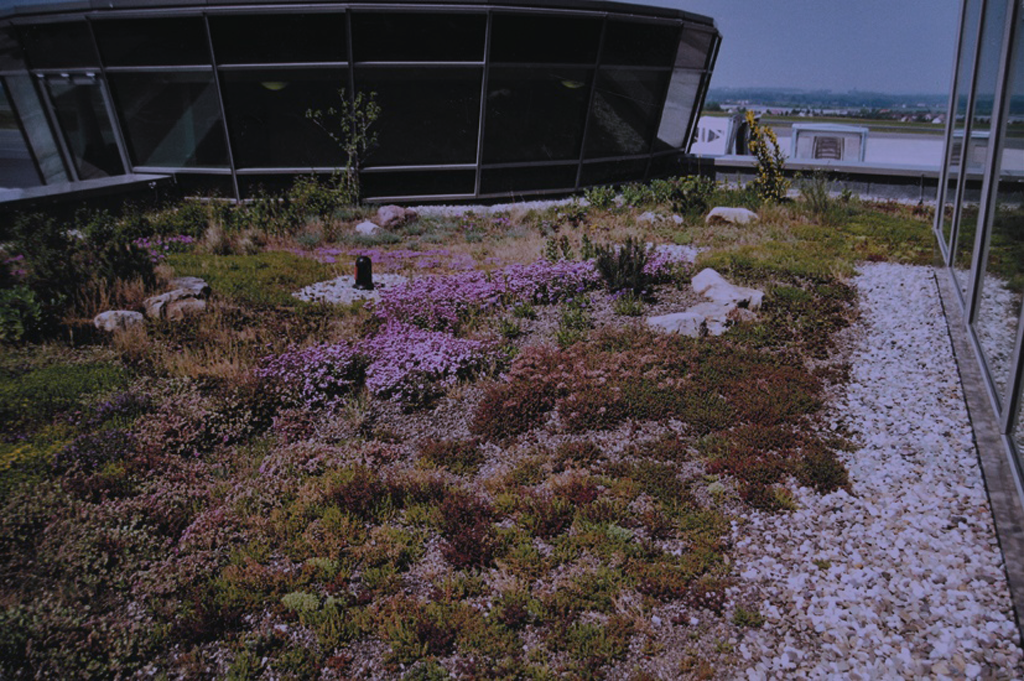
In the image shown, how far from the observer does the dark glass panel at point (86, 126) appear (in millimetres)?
17422

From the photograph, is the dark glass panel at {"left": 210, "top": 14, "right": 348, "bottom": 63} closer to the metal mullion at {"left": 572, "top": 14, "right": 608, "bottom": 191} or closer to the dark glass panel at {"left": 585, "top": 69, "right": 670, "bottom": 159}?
the metal mullion at {"left": 572, "top": 14, "right": 608, "bottom": 191}

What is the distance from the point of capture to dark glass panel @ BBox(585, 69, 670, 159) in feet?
61.1

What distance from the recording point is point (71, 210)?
13.9m

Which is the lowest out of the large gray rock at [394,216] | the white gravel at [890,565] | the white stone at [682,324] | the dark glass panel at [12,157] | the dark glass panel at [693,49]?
the white gravel at [890,565]

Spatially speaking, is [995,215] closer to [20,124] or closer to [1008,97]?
[1008,97]

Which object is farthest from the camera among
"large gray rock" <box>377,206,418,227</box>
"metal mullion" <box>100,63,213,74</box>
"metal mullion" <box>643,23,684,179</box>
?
"metal mullion" <box>643,23,684,179</box>

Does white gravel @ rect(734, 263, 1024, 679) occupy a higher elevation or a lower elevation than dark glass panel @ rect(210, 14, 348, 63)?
lower

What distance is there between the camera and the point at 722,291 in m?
10.1

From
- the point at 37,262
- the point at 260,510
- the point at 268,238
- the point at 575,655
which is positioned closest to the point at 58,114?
the point at 268,238

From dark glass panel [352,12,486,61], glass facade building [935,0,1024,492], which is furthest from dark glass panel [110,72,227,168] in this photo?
glass facade building [935,0,1024,492]

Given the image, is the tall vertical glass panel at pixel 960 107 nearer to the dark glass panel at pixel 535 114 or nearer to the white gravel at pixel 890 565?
the white gravel at pixel 890 565

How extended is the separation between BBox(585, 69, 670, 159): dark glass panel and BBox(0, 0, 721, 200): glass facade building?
8 cm

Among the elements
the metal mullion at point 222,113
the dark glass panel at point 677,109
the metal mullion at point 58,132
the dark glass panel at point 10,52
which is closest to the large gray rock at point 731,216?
the dark glass panel at point 677,109

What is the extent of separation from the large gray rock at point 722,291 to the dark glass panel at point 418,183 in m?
Answer: 8.87
